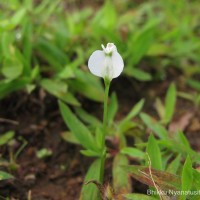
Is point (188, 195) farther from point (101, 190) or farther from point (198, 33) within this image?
point (198, 33)

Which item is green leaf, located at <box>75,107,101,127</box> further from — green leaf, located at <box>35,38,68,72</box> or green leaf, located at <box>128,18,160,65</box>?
green leaf, located at <box>128,18,160,65</box>

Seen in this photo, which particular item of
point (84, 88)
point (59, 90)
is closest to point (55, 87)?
point (59, 90)

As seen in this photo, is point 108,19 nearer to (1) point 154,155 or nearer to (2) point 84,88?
(2) point 84,88

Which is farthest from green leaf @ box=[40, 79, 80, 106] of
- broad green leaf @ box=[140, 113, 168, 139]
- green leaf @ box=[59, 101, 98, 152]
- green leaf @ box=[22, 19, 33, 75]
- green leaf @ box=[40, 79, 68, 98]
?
broad green leaf @ box=[140, 113, 168, 139]

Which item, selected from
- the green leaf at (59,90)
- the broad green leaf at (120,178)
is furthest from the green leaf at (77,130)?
the green leaf at (59,90)

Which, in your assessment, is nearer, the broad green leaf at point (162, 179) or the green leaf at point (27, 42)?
the broad green leaf at point (162, 179)

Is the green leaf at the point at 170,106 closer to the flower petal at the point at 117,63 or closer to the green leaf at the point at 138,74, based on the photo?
the green leaf at the point at 138,74
